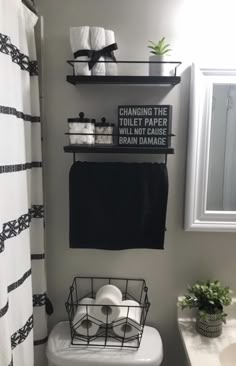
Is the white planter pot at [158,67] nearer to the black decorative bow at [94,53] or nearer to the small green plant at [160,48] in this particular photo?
the small green plant at [160,48]

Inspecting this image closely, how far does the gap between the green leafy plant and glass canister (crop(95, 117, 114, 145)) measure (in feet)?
2.31

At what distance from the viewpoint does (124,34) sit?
4.11 ft

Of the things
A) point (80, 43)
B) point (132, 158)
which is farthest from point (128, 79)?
point (132, 158)

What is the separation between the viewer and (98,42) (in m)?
1.16

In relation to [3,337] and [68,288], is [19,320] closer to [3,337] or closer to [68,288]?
[3,337]

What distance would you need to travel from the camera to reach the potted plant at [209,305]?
4.14 feet

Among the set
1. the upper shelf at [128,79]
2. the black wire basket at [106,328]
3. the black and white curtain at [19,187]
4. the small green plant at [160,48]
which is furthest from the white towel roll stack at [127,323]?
the small green plant at [160,48]

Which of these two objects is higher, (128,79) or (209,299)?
(128,79)

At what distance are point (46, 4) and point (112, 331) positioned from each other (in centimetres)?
134

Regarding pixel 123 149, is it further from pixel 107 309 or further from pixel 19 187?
pixel 107 309

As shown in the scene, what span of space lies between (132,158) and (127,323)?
66cm

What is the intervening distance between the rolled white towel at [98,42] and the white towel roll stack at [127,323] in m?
0.92

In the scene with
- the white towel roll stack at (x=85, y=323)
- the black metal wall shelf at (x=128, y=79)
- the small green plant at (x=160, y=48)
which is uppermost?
the small green plant at (x=160, y=48)

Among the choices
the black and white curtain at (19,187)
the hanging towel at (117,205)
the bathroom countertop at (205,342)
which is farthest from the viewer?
the hanging towel at (117,205)
